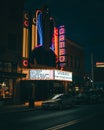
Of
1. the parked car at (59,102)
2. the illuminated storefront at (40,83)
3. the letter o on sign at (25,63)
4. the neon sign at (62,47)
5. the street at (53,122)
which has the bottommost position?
the street at (53,122)

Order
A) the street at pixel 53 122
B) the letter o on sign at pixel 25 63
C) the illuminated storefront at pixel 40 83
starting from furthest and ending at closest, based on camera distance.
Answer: the illuminated storefront at pixel 40 83
the letter o on sign at pixel 25 63
the street at pixel 53 122

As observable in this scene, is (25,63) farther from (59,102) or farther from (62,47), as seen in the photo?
(59,102)

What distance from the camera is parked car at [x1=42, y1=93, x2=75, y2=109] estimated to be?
26.8 m

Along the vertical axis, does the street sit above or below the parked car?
below

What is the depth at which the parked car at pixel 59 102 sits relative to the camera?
26766 millimetres

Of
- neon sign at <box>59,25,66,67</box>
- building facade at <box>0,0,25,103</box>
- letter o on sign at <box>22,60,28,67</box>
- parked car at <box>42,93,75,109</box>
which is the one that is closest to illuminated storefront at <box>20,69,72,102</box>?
letter o on sign at <box>22,60,28,67</box>

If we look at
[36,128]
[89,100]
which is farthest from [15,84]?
[36,128]

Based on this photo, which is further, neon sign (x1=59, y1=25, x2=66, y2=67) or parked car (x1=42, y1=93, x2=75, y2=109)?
neon sign (x1=59, y1=25, x2=66, y2=67)

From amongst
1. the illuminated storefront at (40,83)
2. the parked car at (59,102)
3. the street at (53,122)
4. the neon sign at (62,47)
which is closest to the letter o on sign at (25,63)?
the illuminated storefront at (40,83)

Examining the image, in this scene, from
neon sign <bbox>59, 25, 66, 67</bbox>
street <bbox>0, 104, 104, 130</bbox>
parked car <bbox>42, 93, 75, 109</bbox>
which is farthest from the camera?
neon sign <bbox>59, 25, 66, 67</bbox>

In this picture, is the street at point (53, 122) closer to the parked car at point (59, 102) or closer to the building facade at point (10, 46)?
the parked car at point (59, 102)

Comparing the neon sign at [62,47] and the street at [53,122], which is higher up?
the neon sign at [62,47]

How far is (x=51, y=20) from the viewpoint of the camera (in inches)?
1662

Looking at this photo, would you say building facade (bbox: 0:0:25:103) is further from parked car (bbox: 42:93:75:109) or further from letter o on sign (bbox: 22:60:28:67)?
parked car (bbox: 42:93:75:109)
